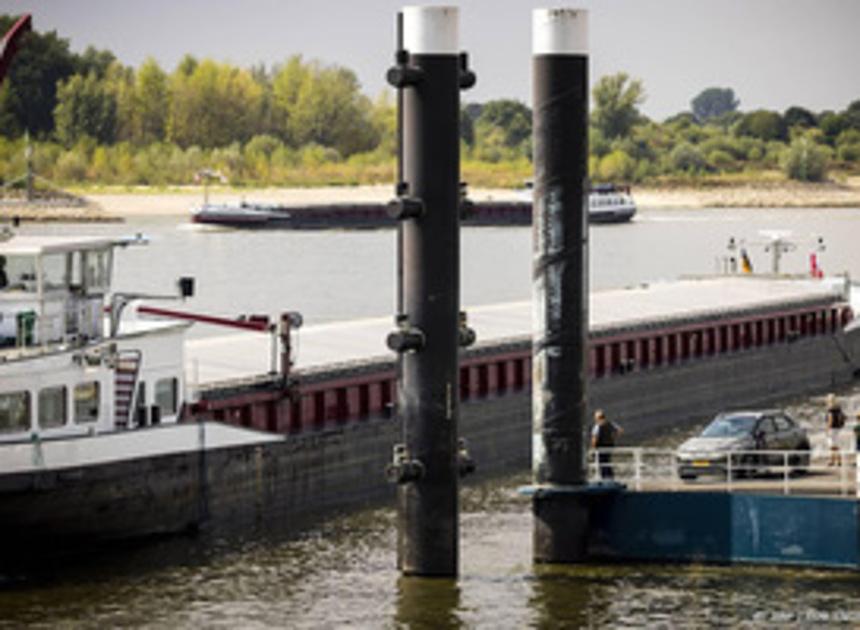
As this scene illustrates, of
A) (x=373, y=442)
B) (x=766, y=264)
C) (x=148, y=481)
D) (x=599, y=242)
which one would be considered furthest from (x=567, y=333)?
(x=599, y=242)

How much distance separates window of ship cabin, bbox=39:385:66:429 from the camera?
38781 mm

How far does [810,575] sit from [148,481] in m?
10.9

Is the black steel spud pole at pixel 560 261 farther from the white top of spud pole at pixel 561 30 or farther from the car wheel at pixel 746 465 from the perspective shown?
the car wheel at pixel 746 465

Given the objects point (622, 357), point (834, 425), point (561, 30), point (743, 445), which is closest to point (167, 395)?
point (743, 445)

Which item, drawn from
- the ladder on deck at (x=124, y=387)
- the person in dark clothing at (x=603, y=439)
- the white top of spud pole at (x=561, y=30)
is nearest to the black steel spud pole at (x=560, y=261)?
the white top of spud pole at (x=561, y=30)

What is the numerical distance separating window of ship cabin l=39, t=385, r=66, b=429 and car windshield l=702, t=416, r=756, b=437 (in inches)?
409

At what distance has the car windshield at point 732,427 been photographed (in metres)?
40.2

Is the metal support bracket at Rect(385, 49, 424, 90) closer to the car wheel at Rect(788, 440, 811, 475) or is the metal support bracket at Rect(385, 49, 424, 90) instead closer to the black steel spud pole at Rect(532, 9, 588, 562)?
the black steel spud pole at Rect(532, 9, 588, 562)

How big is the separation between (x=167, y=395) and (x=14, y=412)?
150 inches

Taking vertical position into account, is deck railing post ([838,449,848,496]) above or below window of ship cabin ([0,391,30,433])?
below

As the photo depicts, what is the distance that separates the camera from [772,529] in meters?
35.1

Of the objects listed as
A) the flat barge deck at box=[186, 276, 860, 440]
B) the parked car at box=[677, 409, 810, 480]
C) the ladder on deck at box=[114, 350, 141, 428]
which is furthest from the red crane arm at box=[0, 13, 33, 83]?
the parked car at box=[677, 409, 810, 480]

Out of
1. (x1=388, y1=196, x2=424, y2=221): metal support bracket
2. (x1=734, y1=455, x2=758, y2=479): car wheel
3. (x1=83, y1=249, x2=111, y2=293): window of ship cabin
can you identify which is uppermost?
(x1=388, y1=196, x2=424, y2=221): metal support bracket

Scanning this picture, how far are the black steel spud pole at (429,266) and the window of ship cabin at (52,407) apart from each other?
23.3ft
